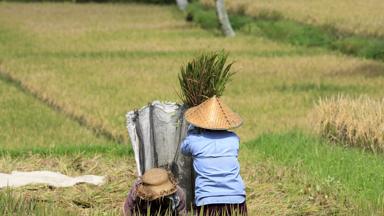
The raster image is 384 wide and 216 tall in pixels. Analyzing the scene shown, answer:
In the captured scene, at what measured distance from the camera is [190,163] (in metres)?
7.02

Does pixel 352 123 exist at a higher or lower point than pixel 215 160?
lower

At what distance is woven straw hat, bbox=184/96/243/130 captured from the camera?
6.08m

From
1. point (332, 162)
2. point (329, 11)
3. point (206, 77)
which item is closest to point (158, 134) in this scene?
point (206, 77)

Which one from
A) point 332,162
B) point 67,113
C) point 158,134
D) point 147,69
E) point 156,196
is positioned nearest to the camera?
point 156,196

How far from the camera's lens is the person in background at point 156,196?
5625 mm

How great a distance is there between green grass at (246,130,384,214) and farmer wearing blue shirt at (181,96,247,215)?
0.87 m

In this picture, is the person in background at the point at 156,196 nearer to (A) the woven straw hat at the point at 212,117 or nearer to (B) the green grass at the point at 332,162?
(A) the woven straw hat at the point at 212,117

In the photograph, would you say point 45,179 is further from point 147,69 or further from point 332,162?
point 147,69

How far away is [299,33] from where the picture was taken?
23.8m

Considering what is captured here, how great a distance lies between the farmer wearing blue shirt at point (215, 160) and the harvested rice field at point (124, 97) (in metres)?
0.64

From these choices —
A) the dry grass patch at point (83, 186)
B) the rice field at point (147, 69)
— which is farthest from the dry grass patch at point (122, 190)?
the rice field at point (147, 69)

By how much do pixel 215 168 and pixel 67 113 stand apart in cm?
680

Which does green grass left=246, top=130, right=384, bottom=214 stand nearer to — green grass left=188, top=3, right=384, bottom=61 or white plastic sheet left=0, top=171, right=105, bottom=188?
white plastic sheet left=0, top=171, right=105, bottom=188

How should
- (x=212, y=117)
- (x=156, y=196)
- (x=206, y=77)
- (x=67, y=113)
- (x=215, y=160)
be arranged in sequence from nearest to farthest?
1. (x=156, y=196)
2. (x=215, y=160)
3. (x=212, y=117)
4. (x=206, y=77)
5. (x=67, y=113)
